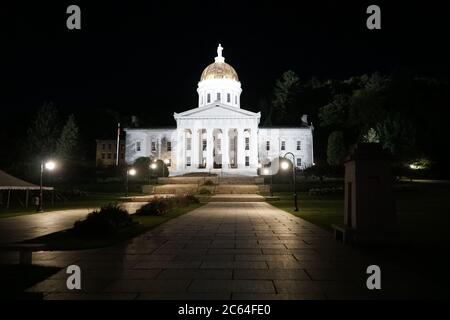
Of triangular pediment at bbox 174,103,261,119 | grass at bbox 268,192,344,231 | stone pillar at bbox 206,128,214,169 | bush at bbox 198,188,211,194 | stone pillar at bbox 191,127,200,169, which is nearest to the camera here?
grass at bbox 268,192,344,231

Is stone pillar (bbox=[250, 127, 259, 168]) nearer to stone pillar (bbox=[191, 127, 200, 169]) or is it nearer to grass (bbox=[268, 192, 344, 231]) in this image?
stone pillar (bbox=[191, 127, 200, 169])

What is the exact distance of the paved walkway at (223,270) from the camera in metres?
7.25

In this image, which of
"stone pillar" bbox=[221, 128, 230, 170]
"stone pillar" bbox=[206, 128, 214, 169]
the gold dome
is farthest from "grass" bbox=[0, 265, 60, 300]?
the gold dome

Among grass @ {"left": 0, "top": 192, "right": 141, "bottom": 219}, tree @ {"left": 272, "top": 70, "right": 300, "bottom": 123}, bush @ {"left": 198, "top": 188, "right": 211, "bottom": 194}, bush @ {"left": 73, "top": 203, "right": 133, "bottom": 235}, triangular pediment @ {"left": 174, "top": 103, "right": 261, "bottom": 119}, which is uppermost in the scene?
tree @ {"left": 272, "top": 70, "right": 300, "bottom": 123}

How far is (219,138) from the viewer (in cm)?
8800

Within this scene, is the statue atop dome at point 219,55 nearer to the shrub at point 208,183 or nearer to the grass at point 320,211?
the shrub at point 208,183

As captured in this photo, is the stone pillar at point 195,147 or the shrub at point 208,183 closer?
the shrub at point 208,183

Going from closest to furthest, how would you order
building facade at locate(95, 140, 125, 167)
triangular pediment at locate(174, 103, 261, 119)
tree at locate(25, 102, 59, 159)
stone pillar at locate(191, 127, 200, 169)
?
1. triangular pediment at locate(174, 103, 261, 119)
2. stone pillar at locate(191, 127, 200, 169)
3. tree at locate(25, 102, 59, 159)
4. building facade at locate(95, 140, 125, 167)

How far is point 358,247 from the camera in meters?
12.2

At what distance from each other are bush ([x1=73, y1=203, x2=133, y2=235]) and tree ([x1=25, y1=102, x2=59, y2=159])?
7724 cm

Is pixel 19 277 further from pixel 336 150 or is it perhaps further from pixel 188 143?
pixel 188 143

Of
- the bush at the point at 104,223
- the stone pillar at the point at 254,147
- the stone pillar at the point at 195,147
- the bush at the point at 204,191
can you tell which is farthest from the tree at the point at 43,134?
the bush at the point at 104,223

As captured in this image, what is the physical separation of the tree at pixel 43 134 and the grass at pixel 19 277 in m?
84.1

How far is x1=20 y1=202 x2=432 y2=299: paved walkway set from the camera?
7.25m
